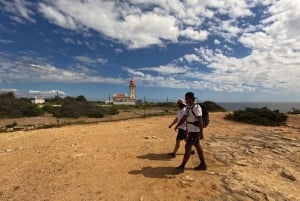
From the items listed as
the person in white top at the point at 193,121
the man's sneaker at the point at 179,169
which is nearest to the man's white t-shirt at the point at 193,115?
the person in white top at the point at 193,121

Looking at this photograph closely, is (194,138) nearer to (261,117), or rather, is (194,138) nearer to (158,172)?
(158,172)

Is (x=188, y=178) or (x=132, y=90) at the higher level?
(x=132, y=90)

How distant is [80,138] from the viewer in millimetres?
10812

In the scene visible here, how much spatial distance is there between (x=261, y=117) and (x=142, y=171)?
1235cm

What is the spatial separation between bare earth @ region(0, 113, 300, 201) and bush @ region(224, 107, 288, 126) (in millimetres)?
5835

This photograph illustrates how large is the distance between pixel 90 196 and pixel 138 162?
210 centimetres

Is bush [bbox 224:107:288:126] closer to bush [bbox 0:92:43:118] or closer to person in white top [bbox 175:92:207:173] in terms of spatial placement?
person in white top [bbox 175:92:207:173]

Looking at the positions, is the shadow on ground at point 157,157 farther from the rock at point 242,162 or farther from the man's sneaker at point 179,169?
the rock at point 242,162

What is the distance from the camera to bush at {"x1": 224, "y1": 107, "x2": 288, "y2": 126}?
15772 mm

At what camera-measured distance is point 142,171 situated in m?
6.39

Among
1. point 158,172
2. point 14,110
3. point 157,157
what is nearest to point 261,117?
point 157,157

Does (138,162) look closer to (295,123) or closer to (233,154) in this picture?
(233,154)

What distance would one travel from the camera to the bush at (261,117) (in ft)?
51.7

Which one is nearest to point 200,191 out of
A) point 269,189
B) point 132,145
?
point 269,189
